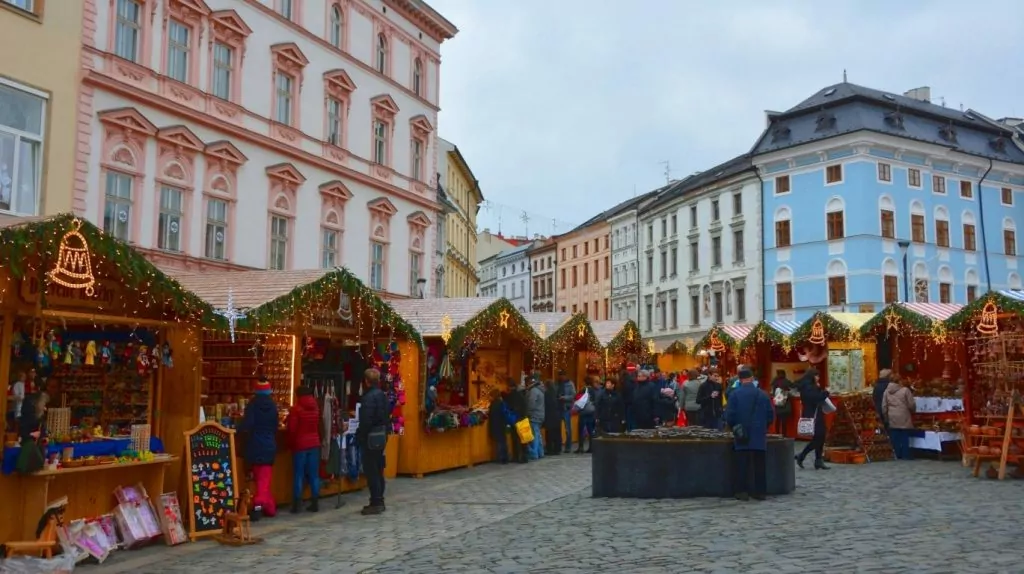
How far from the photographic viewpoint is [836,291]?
4591cm

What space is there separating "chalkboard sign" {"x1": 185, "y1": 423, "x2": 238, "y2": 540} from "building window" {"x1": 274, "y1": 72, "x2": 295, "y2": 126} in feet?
52.0

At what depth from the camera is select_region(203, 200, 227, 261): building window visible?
2339 cm

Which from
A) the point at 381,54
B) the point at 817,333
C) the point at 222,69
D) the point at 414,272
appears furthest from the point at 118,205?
the point at 817,333

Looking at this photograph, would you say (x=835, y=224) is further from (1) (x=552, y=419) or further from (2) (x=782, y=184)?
(1) (x=552, y=419)

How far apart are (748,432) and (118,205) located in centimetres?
1442

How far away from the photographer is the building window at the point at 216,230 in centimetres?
2339

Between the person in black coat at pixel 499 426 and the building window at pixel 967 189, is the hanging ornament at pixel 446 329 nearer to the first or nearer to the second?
the person in black coat at pixel 499 426

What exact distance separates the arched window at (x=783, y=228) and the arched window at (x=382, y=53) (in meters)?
24.9

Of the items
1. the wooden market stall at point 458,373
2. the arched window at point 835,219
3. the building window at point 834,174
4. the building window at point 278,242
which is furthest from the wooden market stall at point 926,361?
the building window at point 834,174

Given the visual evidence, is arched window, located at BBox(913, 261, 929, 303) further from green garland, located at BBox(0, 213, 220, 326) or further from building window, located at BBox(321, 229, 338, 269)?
green garland, located at BBox(0, 213, 220, 326)

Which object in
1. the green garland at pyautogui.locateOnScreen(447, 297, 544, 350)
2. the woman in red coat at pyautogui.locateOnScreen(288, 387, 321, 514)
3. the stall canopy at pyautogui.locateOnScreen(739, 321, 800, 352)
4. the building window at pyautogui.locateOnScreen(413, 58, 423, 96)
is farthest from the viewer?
the building window at pyautogui.locateOnScreen(413, 58, 423, 96)

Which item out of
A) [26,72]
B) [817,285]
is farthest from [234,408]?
[817,285]

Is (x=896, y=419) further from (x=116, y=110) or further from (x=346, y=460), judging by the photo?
(x=116, y=110)

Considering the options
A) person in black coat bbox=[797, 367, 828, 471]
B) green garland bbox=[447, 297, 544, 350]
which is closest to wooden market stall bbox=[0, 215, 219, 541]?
green garland bbox=[447, 297, 544, 350]
